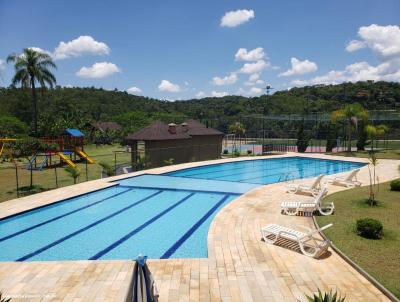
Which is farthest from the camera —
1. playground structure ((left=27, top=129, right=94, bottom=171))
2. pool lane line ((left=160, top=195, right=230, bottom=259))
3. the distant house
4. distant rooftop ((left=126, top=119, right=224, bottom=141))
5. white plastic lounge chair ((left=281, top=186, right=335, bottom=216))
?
playground structure ((left=27, top=129, right=94, bottom=171))

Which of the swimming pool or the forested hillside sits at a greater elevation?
the forested hillside

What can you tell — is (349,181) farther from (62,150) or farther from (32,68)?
(32,68)

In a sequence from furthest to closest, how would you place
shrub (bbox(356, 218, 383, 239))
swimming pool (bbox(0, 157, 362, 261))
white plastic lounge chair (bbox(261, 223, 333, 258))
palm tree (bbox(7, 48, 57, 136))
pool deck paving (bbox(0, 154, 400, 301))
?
palm tree (bbox(7, 48, 57, 136))
swimming pool (bbox(0, 157, 362, 261))
shrub (bbox(356, 218, 383, 239))
white plastic lounge chair (bbox(261, 223, 333, 258))
pool deck paving (bbox(0, 154, 400, 301))

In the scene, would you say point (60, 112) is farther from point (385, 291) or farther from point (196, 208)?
point (385, 291)

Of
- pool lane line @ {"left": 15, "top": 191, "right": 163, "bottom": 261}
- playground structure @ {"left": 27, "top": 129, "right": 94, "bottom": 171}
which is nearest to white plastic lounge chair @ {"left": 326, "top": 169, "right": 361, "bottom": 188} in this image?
pool lane line @ {"left": 15, "top": 191, "right": 163, "bottom": 261}

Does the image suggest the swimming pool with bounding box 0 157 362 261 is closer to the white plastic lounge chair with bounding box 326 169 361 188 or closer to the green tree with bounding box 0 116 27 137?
the white plastic lounge chair with bounding box 326 169 361 188

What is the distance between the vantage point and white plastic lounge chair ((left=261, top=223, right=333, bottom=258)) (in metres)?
6.70

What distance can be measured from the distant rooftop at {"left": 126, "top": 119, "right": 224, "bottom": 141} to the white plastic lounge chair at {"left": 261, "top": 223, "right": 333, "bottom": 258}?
15.6 m

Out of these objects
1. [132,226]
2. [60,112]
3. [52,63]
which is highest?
[52,63]

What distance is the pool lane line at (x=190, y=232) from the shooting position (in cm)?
795

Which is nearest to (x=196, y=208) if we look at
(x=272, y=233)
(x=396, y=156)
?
(x=272, y=233)

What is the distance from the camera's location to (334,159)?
78.5 ft

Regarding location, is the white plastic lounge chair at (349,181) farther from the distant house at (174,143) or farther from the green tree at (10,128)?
the green tree at (10,128)

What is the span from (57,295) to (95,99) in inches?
2959
